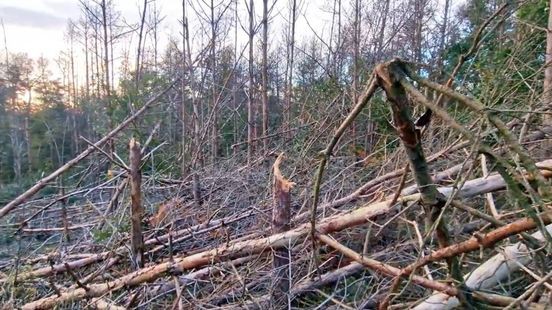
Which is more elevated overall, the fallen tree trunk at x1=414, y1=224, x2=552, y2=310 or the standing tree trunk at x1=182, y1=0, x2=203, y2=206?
the standing tree trunk at x1=182, y1=0, x2=203, y2=206

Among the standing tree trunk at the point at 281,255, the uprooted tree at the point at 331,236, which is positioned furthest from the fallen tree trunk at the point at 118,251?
the standing tree trunk at the point at 281,255

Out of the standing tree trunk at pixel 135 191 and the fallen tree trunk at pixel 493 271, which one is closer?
the fallen tree trunk at pixel 493 271

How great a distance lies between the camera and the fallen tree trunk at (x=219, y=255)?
314cm

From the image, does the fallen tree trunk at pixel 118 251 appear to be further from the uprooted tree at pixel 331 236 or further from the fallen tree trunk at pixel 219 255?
the fallen tree trunk at pixel 219 255

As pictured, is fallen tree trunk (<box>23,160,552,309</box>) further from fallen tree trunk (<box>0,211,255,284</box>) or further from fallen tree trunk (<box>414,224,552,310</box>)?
fallen tree trunk (<box>414,224,552,310</box>)

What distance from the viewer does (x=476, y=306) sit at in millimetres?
1766

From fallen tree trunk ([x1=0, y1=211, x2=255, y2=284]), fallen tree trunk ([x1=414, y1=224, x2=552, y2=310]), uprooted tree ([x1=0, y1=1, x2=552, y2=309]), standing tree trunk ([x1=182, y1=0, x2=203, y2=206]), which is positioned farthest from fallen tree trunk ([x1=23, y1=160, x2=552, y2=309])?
standing tree trunk ([x1=182, y1=0, x2=203, y2=206])

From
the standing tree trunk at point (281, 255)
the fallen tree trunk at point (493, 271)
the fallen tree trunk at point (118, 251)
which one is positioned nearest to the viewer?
the fallen tree trunk at point (493, 271)

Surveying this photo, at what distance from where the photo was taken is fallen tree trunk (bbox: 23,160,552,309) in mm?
3141

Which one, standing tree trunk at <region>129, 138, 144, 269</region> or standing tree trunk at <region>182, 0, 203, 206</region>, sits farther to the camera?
standing tree trunk at <region>182, 0, 203, 206</region>

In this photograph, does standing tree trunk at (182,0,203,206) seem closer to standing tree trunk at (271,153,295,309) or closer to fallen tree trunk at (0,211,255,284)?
fallen tree trunk at (0,211,255,284)

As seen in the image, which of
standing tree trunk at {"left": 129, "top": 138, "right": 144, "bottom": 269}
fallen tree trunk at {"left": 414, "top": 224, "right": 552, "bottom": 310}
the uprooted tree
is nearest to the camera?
the uprooted tree

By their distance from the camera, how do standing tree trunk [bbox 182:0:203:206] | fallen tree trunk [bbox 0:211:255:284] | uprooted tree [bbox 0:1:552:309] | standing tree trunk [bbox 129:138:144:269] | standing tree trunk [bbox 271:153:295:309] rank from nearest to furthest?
uprooted tree [bbox 0:1:552:309], standing tree trunk [bbox 271:153:295:309], standing tree trunk [bbox 129:138:144:269], fallen tree trunk [bbox 0:211:255:284], standing tree trunk [bbox 182:0:203:206]

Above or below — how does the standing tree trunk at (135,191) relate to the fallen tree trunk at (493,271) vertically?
above
